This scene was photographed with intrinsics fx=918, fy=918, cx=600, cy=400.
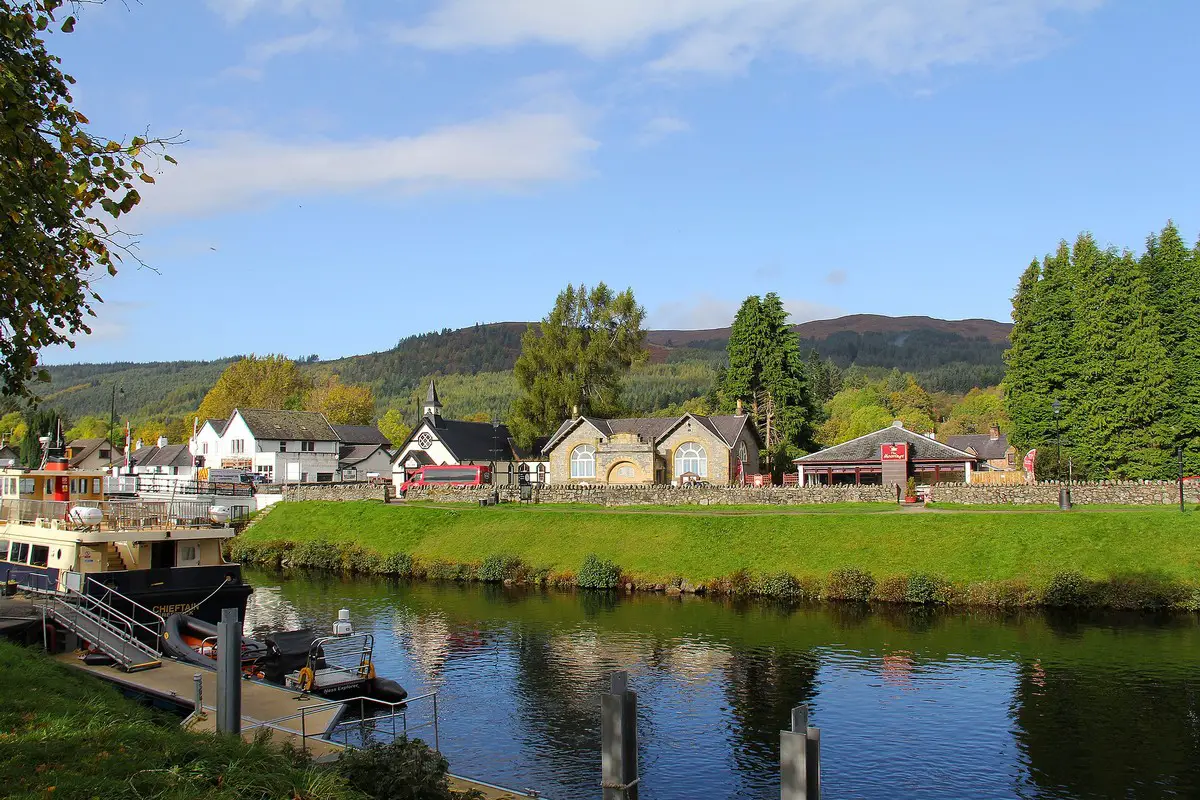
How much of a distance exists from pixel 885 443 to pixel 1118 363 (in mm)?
16528

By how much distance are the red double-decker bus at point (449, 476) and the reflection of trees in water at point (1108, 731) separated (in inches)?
2048

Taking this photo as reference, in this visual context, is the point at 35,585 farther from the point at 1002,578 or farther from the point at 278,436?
the point at 278,436

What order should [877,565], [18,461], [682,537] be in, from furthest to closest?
[18,461]
[682,537]
[877,565]

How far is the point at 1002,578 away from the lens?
42.4 m

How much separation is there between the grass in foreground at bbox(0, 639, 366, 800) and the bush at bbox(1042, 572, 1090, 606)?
36.3 meters

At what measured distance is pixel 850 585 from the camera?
44250mm

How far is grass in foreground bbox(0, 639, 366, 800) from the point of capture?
Answer: 1152cm

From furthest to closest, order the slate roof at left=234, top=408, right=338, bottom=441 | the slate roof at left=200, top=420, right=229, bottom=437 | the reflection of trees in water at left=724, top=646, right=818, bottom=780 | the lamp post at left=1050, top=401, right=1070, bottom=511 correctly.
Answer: the slate roof at left=200, top=420, right=229, bottom=437
the slate roof at left=234, top=408, right=338, bottom=441
the lamp post at left=1050, top=401, right=1070, bottom=511
the reflection of trees in water at left=724, top=646, right=818, bottom=780

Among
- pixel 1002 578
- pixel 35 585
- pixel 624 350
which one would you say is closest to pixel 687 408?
pixel 624 350

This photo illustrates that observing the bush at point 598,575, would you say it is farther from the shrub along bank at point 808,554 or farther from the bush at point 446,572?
the bush at point 446,572

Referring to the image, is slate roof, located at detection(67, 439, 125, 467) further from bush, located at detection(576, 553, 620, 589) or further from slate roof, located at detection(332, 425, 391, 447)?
bush, located at detection(576, 553, 620, 589)

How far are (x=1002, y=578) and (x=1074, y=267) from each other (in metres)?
28.9

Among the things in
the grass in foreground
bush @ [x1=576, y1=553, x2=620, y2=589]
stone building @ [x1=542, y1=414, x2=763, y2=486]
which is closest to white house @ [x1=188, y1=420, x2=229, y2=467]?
stone building @ [x1=542, y1=414, x2=763, y2=486]

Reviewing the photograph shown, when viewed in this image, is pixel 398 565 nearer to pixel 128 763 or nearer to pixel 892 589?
pixel 892 589
